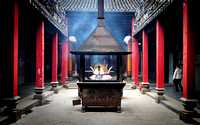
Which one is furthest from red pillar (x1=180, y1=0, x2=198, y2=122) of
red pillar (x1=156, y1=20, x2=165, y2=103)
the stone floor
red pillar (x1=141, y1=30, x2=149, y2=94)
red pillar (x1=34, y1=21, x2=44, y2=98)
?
red pillar (x1=34, y1=21, x2=44, y2=98)

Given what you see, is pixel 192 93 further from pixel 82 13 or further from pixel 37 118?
pixel 82 13

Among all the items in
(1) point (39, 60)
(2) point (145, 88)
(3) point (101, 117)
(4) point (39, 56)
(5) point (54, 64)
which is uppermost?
(4) point (39, 56)

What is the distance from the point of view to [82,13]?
42.5 ft

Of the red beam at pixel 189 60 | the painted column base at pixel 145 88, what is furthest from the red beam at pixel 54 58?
the red beam at pixel 189 60

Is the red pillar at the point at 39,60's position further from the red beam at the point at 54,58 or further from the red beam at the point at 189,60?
the red beam at the point at 189,60

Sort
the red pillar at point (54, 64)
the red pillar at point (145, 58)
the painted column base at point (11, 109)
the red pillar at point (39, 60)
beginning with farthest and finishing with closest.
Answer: the red pillar at point (54, 64) < the red pillar at point (145, 58) < the red pillar at point (39, 60) < the painted column base at point (11, 109)

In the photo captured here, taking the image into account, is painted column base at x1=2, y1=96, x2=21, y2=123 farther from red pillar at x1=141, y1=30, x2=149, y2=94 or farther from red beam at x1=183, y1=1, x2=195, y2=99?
red pillar at x1=141, y1=30, x2=149, y2=94

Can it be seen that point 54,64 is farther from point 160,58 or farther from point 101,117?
point 160,58

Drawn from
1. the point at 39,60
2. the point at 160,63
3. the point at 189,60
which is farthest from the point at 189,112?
the point at 39,60

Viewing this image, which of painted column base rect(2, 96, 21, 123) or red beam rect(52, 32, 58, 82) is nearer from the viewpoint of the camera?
painted column base rect(2, 96, 21, 123)

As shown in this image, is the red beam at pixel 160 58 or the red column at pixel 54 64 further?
the red column at pixel 54 64

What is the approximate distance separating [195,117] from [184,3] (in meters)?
3.29

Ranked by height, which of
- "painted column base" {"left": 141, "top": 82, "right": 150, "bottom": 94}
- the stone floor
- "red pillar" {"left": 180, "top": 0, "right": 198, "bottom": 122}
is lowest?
the stone floor

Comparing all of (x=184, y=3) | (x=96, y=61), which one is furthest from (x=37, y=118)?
(x=96, y=61)
